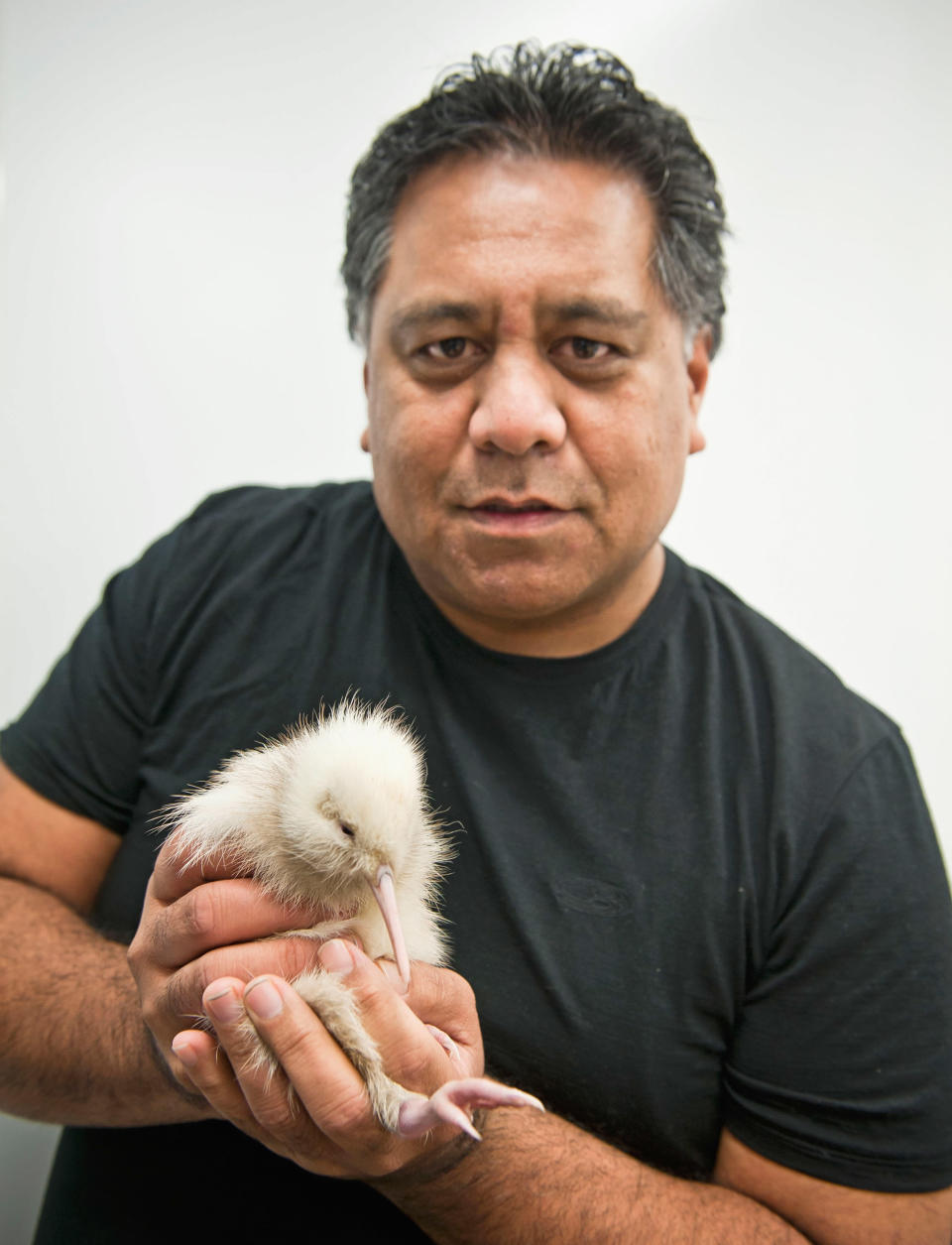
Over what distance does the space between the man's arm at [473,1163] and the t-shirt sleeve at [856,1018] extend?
42 mm

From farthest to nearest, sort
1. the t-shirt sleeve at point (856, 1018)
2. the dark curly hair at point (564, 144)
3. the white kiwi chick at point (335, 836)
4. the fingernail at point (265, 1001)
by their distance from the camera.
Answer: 1. the dark curly hair at point (564, 144)
2. the t-shirt sleeve at point (856, 1018)
3. the white kiwi chick at point (335, 836)
4. the fingernail at point (265, 1001)

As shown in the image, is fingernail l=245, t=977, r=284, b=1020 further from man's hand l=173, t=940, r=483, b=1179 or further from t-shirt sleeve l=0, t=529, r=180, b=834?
t-shirt sleeve l=0, t=529, r=180, b=834

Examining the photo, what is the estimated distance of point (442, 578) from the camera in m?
1.16

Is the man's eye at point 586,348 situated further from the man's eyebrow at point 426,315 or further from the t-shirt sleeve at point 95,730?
the t-shirt sleeve at point 95,730

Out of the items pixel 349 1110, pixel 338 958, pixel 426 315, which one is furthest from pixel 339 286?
pixel 349 1110

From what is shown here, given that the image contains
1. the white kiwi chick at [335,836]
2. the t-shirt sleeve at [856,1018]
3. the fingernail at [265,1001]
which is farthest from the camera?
the t-shirt sleeve at [856,1018]

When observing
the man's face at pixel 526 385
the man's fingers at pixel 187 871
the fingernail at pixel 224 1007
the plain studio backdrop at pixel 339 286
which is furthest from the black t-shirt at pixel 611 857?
the plain studio backdrop at pixel 339 286

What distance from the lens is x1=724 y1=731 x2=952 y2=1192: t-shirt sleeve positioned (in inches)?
39.8

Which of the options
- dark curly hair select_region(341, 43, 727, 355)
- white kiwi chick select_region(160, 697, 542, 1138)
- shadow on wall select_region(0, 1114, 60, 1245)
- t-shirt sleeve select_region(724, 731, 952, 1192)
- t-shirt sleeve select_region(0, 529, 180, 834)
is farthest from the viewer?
shadow on wall select_region(0, 1114, 60, 1245)

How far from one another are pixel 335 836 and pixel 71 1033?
0.55 metres

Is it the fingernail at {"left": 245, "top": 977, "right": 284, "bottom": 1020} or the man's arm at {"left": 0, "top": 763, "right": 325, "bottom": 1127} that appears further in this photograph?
the man's arm at {"left": 0, "top": 763, "right": 325, "bottom": 1127}

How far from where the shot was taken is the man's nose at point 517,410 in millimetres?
1041

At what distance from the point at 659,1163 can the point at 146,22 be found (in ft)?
7.00

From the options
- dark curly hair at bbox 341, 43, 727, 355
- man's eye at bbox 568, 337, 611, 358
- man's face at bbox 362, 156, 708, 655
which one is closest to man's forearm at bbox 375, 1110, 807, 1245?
man's face at bbox 362, 156, 708, 655
